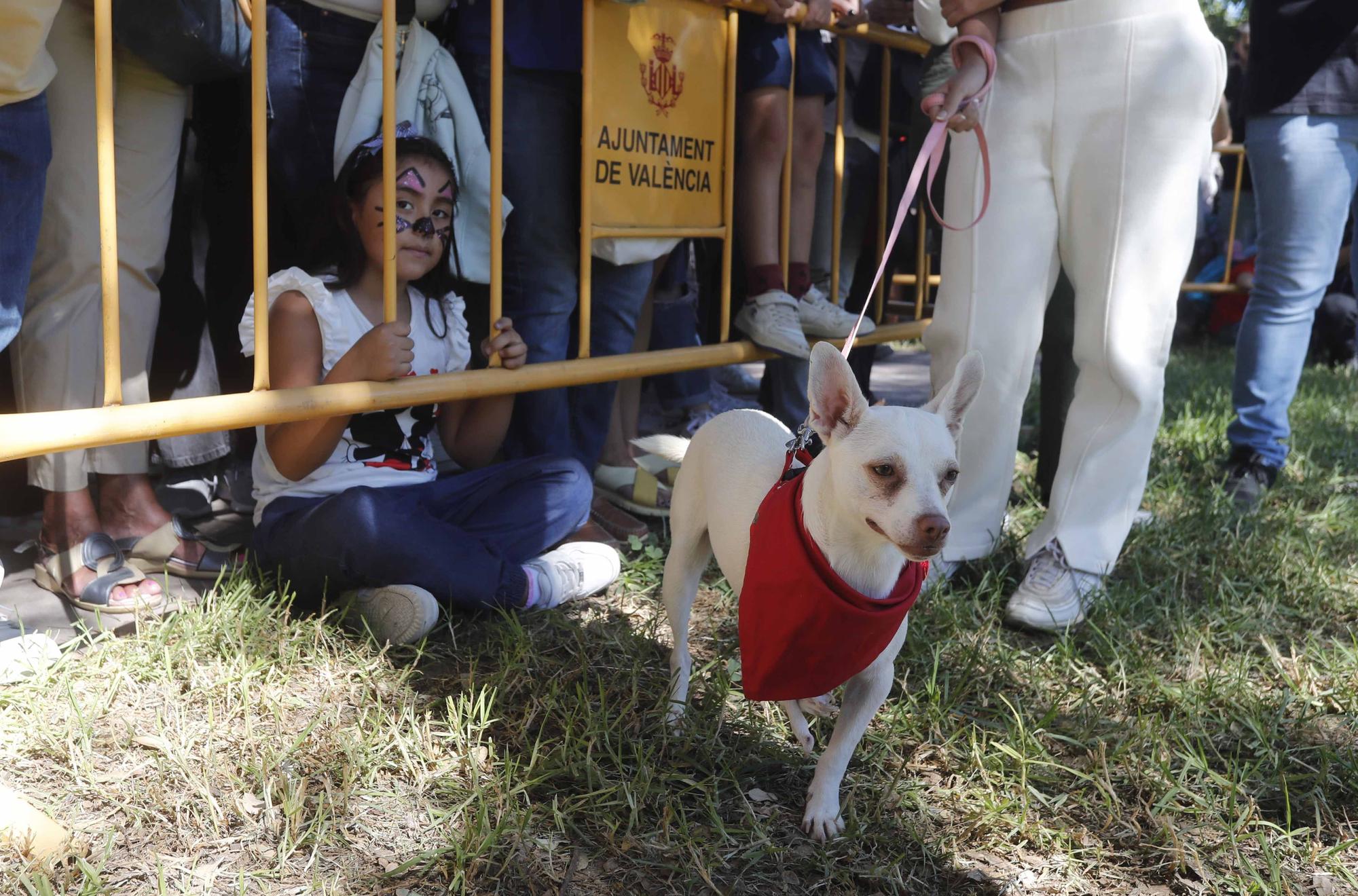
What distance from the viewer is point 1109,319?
9.75 feet

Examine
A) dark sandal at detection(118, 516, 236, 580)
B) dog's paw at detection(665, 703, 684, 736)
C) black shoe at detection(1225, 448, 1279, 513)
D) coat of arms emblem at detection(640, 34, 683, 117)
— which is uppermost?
coat of arms emblem at detection(640, 34, 683, 117)

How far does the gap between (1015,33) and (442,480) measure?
188 cm

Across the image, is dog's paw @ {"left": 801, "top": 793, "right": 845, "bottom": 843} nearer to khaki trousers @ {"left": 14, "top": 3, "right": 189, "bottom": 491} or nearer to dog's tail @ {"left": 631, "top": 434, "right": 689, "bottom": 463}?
dog's tail @ {"left": 631, "top": 434, "right": 689, "bottom": 463}

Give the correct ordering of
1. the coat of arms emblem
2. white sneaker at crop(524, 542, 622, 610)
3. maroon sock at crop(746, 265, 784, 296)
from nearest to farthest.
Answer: white sneaker at crop(524, 542, 622, 610) < the coat of arms emblem < maroon sock at crop(746, 265, 784, 296)

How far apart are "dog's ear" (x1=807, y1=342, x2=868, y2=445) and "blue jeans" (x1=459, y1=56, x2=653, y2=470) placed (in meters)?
1.33

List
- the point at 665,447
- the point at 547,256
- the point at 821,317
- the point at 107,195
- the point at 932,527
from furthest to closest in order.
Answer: the point at 821,317, the point at 547,256, the point at 665,447, the point at 107,195, the point at 932,527

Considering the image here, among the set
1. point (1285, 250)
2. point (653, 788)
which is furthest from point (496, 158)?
point (1285, 250)

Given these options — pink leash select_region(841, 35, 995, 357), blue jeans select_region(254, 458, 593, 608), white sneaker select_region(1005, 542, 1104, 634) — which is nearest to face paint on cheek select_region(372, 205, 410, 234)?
blue jeans select_region(254, 458, 593, 608)

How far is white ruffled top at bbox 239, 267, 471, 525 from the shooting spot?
2.79m

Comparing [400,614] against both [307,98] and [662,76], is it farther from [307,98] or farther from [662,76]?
[662,76]

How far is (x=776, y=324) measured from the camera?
11.6 feet

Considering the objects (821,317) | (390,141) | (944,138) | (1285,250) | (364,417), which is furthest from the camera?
(1285,250)

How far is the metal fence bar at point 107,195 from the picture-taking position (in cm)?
223

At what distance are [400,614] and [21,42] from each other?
1.35m
